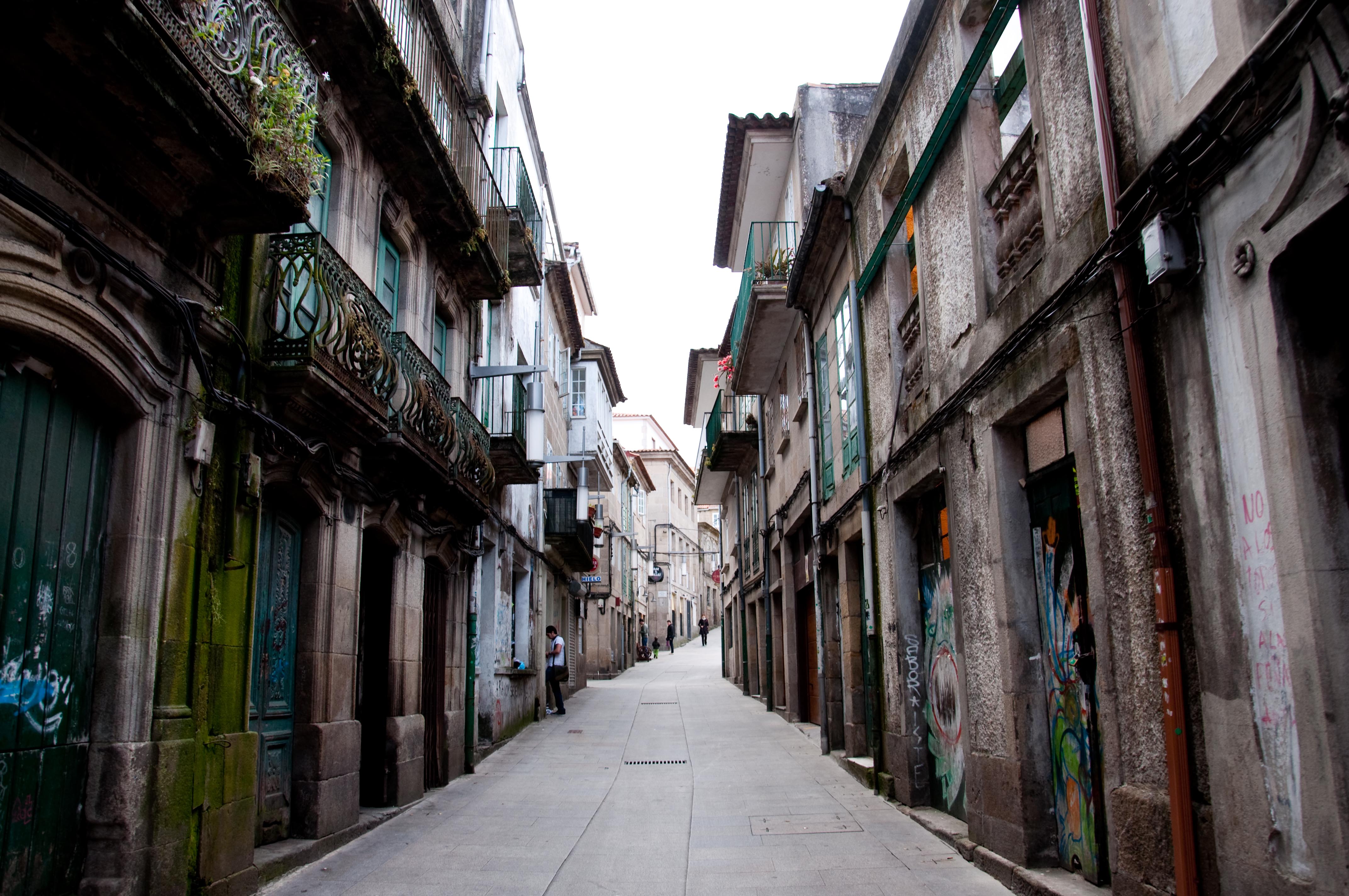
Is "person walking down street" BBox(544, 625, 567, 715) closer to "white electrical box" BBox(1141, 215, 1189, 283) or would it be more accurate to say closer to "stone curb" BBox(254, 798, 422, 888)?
"stone curb" BBox(254, 798, 422, 888)

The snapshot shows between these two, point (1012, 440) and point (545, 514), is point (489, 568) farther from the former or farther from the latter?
point (1012, 440)

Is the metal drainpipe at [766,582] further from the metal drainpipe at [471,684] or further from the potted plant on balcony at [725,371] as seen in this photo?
the metal drainpipe at [471,684]

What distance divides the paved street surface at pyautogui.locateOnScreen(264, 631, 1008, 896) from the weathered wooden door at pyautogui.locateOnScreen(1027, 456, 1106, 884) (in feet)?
2.14

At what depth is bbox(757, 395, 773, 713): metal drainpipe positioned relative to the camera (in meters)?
18.7

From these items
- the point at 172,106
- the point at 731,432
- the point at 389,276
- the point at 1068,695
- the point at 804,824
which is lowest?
the point at 804,824

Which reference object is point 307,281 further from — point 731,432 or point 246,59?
point 731,432

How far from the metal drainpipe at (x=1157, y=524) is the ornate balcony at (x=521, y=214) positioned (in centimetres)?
996

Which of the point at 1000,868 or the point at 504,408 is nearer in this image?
the point at 1000,868

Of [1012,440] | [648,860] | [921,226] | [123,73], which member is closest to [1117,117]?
[1012,440]

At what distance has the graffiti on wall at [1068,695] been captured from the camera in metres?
5.37

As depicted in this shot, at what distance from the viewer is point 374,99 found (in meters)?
8.44

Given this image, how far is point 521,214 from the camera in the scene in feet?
43.8

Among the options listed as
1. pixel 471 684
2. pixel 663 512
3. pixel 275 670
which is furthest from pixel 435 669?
pixel 663 512

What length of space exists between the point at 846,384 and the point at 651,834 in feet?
19.2
